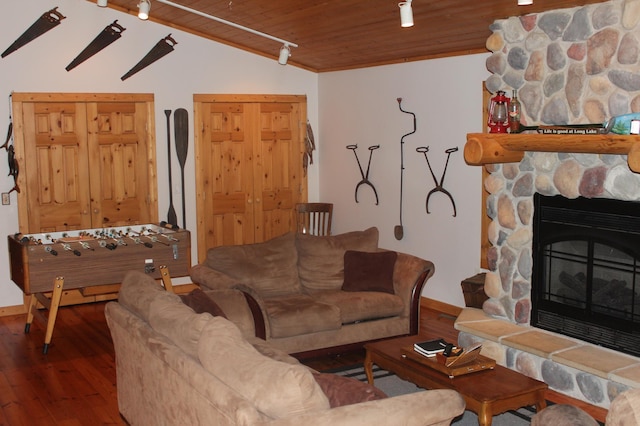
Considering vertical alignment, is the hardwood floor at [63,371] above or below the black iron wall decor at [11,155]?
below

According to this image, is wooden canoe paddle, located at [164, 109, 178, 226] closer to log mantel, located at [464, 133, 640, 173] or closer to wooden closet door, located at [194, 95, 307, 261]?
wooden closet door, located at [194, 95, 307, 261]

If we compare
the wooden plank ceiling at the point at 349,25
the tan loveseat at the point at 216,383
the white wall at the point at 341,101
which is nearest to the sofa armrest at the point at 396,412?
the tan loveseat at the point at 216,383

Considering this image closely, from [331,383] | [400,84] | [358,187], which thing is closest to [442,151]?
[400,84]

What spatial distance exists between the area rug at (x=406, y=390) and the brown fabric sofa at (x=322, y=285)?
0.23 meters

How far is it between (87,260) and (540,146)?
365cm

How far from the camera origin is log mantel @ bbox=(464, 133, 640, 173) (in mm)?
4320

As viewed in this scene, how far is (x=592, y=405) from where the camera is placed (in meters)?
4.74

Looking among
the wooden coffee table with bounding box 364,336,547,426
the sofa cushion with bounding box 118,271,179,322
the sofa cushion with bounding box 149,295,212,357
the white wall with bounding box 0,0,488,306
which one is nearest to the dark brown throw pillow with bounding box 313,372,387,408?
the sofa cushion with bounding box 149,295,212,357

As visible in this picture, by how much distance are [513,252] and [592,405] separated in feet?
4.23

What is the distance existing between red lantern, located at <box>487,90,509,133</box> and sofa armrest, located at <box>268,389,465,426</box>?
2.69 metres

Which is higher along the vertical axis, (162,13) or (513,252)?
(162,13)

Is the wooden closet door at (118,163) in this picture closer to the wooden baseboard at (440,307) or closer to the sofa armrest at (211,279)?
the sofa armrest at (211,279)

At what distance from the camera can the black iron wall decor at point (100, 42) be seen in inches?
292

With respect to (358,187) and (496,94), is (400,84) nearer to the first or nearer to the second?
(358,187)
